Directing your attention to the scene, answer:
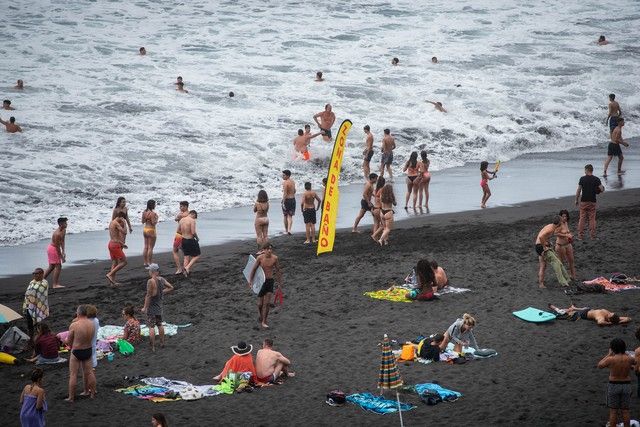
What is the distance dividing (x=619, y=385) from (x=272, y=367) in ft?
14.4

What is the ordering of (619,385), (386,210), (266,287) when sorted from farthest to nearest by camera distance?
(386,210), (266,287), (619,385)

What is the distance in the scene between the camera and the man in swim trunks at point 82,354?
10.9 meters

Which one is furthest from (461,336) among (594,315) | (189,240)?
(189,240)

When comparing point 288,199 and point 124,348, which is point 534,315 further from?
point 288,199

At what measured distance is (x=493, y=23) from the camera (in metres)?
51.2

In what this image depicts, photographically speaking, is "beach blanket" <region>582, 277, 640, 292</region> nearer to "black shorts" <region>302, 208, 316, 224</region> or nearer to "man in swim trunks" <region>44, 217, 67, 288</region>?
"black shorts" <region>302, 208, 316, 224</region>

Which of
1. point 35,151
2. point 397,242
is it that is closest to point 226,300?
point 397,242

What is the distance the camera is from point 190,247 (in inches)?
654

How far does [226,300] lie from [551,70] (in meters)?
31.3

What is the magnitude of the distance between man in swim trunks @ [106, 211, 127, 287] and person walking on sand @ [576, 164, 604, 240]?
9037mm

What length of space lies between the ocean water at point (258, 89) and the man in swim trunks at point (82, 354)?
9896 millimetres

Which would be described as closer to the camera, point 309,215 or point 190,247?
point 190,247

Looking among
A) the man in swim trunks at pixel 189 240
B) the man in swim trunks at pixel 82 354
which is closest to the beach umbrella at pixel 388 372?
the man in swim trunks at pixel 82 354

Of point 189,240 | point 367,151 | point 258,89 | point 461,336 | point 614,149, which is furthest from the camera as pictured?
point 258,89
